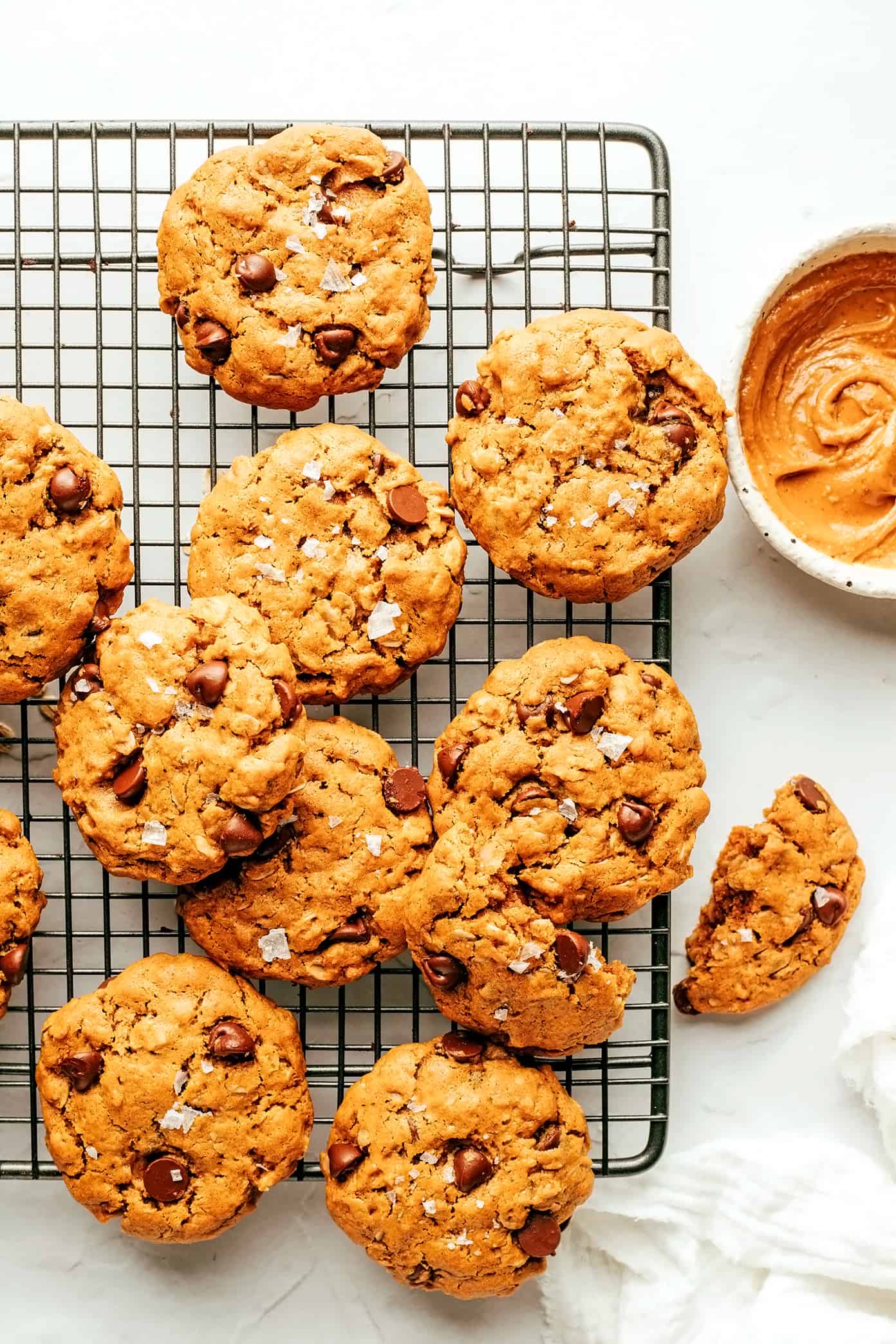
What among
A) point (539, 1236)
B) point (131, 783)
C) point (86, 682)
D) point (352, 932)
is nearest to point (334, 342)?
point (86, 682)

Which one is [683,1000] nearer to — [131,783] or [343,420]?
[131,783]

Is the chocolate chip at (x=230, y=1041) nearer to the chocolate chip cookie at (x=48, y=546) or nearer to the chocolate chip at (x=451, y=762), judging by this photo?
the chocolate chip at (x=451, y=762)

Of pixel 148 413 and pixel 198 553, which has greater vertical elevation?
pixel 148 413

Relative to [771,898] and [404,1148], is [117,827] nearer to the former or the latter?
[404,1148]

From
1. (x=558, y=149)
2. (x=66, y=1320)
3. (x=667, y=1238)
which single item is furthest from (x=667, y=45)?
(x=66, y=1320)

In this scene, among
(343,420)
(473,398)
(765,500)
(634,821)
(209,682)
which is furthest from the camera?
(343,420)

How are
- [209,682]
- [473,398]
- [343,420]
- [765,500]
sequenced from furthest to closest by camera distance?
[343,420]
[765,500]
[473,398]
[209,682]
